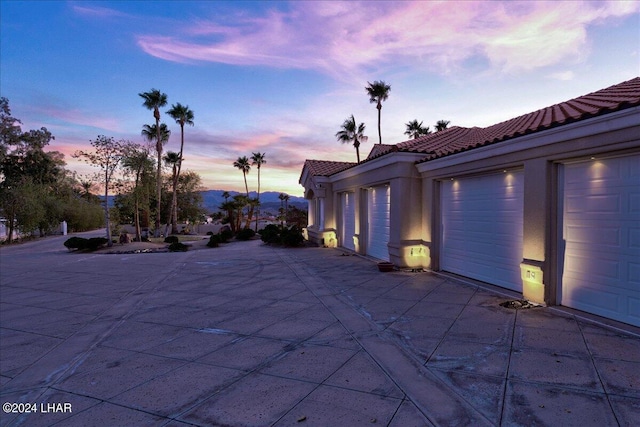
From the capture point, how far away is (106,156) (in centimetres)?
1941

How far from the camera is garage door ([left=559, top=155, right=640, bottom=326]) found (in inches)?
179

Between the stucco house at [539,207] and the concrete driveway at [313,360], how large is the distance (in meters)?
0.59

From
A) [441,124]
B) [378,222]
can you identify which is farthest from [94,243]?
[441,124]

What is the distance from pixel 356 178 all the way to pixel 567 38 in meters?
7.56

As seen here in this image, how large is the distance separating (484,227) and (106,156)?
21107mm

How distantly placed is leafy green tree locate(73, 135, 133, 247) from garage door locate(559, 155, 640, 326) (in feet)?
70.2

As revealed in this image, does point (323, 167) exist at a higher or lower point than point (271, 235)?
higher

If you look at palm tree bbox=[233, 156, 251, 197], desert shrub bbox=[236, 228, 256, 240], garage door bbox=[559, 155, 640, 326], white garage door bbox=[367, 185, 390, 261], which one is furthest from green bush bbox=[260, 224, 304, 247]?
palm tree bbox=[233, 156, 251, 197]

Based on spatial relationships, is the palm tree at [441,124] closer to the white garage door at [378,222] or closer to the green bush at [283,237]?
the green bush at [283,237]

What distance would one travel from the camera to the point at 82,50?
12.4 metres

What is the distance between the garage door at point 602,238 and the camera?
4559 mm

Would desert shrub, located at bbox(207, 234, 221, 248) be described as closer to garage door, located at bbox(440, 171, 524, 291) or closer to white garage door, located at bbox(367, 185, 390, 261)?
white garage door, located at bbox(367, 185, 390, 261)

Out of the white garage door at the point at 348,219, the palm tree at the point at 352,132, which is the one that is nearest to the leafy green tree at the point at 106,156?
the white garage door at the point at 348,219

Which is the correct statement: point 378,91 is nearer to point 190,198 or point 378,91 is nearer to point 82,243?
point 190,198
